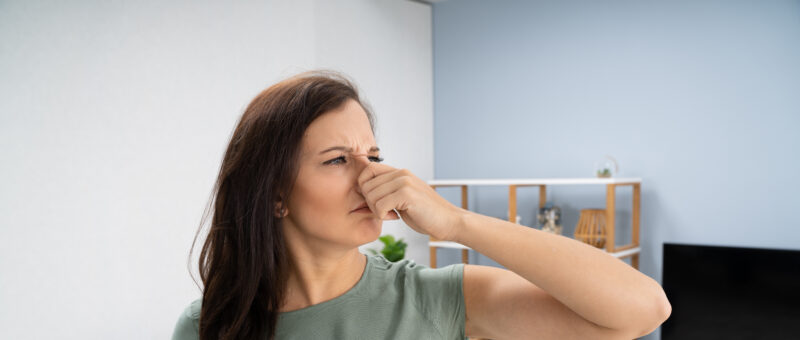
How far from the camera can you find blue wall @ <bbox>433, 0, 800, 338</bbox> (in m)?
3.00

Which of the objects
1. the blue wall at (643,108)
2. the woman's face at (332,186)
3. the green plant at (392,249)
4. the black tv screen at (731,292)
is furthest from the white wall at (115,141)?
the black tv screen at (731,292)

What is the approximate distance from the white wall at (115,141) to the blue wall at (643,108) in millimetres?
1257

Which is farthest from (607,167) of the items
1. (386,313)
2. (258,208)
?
(258,208)

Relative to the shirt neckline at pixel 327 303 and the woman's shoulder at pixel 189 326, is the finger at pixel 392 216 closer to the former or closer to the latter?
the shirt neckline at pixel 327 303

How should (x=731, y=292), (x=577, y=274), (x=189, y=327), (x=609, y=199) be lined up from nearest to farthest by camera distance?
(x=577, y=274) < (x=189, y=327) < (x=731, y=292) < (x=609, y=199)

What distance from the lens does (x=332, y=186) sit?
1.04m

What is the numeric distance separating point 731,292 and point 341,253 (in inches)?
101

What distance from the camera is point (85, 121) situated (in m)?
2.45

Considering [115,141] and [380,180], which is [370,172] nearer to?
[380,180]

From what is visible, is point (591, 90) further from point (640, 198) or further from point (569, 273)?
point (569, 273)

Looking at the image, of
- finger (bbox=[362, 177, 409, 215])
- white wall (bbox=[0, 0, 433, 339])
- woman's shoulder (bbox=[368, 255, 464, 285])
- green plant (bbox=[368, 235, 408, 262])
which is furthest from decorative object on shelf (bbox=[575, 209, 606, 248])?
finger (bbox=[362, 177, 409, 215])

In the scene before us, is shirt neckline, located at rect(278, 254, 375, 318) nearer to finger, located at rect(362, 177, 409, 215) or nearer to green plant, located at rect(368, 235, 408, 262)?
finger, located at rect(362, 177, 409, 215)

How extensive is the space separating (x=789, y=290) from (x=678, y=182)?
0.72m

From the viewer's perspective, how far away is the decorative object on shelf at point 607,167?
130 inches
